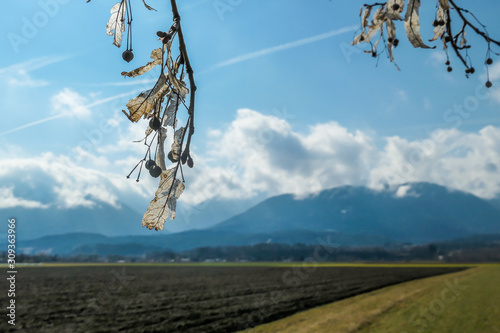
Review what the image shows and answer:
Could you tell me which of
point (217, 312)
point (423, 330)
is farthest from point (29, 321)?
point (423, 330)

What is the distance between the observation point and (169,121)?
3.66 ft

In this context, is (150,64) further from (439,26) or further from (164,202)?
(439,26)

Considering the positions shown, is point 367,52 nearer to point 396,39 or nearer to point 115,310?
point 396,39

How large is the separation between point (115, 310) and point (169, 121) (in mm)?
23306

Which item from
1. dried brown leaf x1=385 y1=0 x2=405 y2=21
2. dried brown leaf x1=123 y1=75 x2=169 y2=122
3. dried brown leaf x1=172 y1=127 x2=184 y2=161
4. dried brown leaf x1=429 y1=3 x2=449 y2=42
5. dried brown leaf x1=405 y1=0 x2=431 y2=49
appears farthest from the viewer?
dried brown leaf x1=429 y1=3 x2=449 y2=42

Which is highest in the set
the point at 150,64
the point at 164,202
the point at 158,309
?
the point at 150,64

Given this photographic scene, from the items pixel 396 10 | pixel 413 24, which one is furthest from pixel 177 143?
pixel 396 10

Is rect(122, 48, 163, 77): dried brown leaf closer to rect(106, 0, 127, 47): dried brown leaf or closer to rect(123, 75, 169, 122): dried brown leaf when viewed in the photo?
rect(123, 75, 169, 122): dried brown leaf

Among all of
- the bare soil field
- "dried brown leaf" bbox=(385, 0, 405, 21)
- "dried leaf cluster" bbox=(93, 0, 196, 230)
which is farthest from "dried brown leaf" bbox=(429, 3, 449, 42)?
the bare soil field

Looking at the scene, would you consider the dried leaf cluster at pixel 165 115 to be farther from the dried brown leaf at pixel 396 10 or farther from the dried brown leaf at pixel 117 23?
the dried brown leaf at pixel 396 10

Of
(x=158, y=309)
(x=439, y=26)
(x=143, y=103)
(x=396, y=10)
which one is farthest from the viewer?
(x=158, y=309)

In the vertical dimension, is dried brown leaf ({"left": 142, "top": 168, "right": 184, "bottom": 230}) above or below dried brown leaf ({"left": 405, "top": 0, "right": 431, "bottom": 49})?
below

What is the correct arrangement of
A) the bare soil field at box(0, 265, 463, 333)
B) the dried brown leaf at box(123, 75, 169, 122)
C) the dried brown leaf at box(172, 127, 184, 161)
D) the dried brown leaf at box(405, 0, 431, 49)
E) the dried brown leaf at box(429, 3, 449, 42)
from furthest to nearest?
the bare soil field at box(0, 265, 463, 333)
the dried brown leaf at box(429, 3, 449, 42)
the dried brown leaf at box(405, 0, 431, 49)
the dried brown leaf at box(172, 127, 184, 161)
the dried brown leaf at box(123, 75, 169, 122)

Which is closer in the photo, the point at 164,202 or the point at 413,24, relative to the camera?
the point at 164,202
